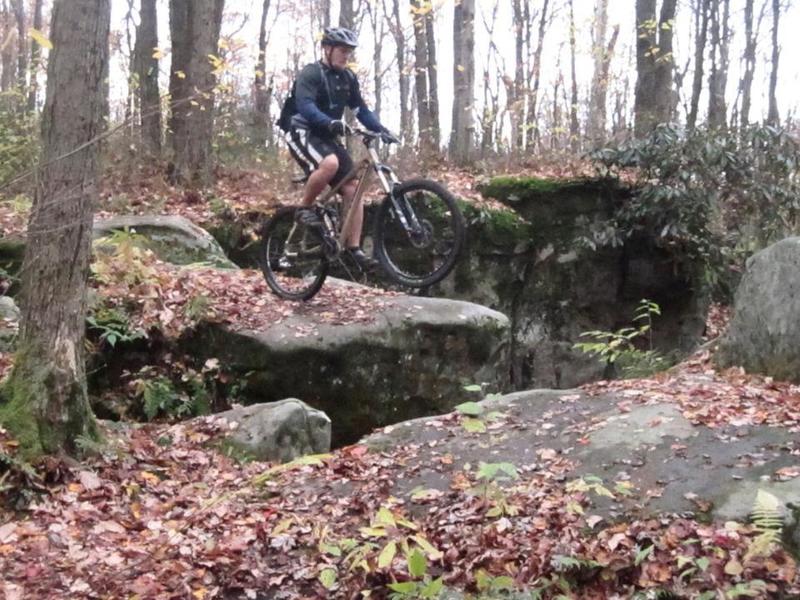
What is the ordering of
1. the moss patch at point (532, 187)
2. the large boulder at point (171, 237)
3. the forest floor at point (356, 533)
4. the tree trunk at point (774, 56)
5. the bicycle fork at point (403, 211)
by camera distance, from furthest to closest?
the tree trunk at point (774, 56), the moss patch at point (532, 187), the large boulder at point (171, 237), the bicycle fork at point (403, 211), the forest floor at point (356, 533)

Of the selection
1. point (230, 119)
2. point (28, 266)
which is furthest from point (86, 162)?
point (230, 119)

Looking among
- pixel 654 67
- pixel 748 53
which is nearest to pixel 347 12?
pixel 654 67

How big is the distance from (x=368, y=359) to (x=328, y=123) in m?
2.19

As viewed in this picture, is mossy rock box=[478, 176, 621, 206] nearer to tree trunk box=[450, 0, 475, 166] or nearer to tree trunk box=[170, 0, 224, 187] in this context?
tree trunk box=[450, 0, 475, 166]

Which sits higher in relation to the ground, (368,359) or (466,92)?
(466,92)

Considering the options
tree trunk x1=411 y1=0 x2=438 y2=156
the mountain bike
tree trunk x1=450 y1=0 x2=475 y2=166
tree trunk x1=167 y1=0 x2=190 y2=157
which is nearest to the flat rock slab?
the mountain bike

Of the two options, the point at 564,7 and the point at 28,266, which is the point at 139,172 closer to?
the point at 28,266

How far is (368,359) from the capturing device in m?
7.48

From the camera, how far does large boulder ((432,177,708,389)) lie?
1102cm

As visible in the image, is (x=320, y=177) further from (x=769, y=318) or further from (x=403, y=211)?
(x=769, y=318)

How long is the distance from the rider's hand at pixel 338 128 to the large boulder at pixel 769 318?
3.61 metres

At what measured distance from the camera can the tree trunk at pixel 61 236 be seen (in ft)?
15.7

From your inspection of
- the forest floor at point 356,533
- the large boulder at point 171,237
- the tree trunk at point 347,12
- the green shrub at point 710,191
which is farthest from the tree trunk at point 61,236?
the tree trunk at point 347,12

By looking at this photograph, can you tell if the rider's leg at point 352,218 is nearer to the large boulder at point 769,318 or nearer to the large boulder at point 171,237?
the large boulder at point 171,237
